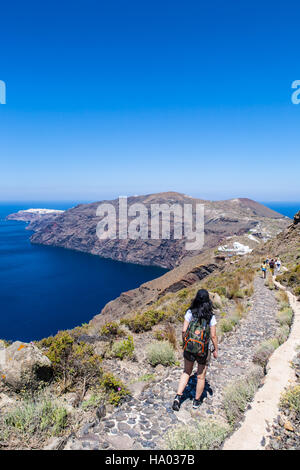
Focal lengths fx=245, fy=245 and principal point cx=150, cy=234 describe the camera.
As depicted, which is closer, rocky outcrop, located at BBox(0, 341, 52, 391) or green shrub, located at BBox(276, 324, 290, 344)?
rocky outcrop, located at BBox(0, 341, 52, 391)

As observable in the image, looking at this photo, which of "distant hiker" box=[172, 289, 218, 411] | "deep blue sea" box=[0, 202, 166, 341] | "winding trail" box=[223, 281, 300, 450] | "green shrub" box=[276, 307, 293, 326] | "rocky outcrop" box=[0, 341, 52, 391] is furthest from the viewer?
"deep blue sea" box=[0, 202, 166, 341]

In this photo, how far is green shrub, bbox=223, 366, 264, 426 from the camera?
3.89 metres

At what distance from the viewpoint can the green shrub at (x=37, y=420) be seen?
11.4ft

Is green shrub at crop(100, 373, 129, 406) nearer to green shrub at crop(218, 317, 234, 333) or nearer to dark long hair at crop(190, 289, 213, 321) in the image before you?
dark long hair at crop(190, 289, 213, 321)

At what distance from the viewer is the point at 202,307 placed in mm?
4145

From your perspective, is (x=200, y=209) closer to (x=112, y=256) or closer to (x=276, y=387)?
(x=112, y=256)

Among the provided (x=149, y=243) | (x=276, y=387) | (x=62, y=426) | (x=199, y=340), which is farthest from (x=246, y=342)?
(x=149, y=243)

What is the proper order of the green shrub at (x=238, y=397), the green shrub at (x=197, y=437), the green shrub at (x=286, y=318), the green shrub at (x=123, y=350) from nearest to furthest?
1. the green shrub at (x=197, y=437)
2. the green shrub at (x=238, y=397)
3. the green shrub at (x=123, y=350)
4. the green shrub at (x=286, y=318)

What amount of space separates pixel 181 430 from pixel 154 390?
152 cm

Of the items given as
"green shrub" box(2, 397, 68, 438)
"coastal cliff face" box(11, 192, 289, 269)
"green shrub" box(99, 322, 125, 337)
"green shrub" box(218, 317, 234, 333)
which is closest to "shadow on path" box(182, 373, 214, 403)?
"green shrub" box(2, 397, 68, 438)

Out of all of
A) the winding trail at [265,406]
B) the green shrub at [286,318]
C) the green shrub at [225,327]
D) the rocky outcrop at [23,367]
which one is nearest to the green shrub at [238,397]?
the winding trail at [265,406]

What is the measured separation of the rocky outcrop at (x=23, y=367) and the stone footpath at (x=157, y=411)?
1.69 m

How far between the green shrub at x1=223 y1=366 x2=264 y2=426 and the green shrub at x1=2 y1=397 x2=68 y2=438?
2619 mm

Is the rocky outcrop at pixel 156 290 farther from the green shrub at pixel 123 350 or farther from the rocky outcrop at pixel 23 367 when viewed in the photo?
the rocky outcrop at pixel 23 367
